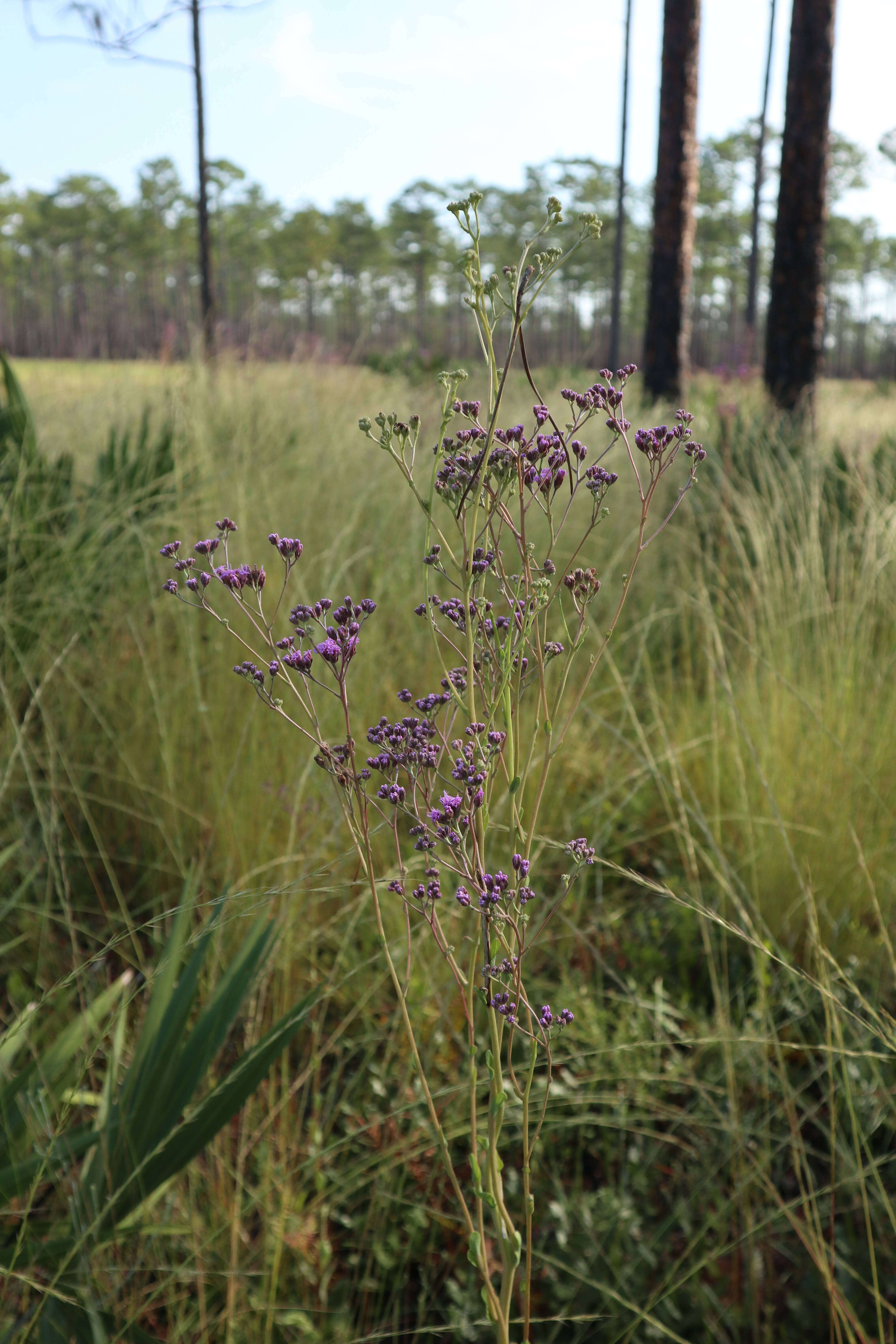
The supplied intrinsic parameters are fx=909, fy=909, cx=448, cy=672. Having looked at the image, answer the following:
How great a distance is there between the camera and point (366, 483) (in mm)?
3793

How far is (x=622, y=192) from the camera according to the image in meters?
14.5

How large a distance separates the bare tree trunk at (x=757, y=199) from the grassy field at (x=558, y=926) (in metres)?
16.4

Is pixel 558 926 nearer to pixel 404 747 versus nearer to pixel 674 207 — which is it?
pixel 404 747

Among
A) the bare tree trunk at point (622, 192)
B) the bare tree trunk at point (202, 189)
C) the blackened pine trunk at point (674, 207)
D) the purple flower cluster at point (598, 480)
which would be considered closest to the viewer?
the purple flower cluster at point (598, 480)

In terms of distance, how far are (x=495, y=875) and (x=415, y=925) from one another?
4.07ft

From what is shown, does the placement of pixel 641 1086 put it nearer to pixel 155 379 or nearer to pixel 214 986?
pixel 214 986

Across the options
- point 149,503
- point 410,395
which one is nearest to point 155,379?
point 410,395

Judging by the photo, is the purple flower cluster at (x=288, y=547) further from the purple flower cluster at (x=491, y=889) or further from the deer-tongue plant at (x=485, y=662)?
the purple flower cluster at (x=491, y=889)

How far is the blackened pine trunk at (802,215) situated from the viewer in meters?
5.94

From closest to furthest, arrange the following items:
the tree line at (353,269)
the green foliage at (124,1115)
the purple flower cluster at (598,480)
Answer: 1. the purple flower cluster at (598,480)
2. the green foliage at (124,1115)
3. the tree line at (353,269)

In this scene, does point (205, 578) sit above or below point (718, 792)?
above

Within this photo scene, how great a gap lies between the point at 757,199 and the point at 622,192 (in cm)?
533

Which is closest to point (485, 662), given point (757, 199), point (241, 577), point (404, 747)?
point (404, 747)

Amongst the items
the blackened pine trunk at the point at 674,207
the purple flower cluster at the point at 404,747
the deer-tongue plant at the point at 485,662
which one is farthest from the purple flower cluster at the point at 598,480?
the blackened pine trunk at the point at 674,207
